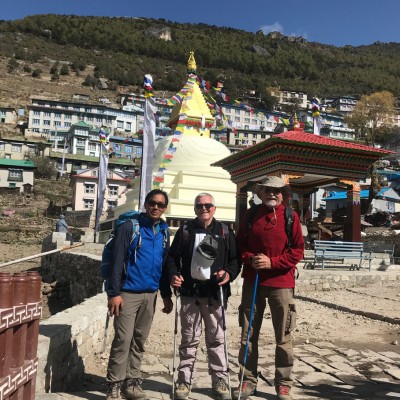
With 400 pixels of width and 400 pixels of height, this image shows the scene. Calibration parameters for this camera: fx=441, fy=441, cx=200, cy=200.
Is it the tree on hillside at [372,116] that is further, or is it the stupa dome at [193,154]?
the tree on hillside at [372,116]

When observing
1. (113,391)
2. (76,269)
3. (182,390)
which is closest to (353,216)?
(76,269)

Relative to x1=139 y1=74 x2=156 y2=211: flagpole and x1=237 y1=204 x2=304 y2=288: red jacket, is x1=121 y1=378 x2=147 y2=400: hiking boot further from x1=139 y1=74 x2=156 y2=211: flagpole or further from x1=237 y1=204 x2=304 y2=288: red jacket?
x1=139 y1=74 x2=156 y2=211: flagpole

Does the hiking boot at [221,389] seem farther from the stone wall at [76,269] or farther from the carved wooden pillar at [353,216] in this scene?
the carved wooden pillar at [353,216]

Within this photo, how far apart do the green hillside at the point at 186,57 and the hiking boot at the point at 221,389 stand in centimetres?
10965

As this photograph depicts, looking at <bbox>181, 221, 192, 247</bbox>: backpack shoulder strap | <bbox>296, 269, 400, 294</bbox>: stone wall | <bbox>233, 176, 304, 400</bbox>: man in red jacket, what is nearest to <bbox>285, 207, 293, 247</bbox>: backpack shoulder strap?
<bbox>233, 176, 304, 400</bbox>: man in red jacket

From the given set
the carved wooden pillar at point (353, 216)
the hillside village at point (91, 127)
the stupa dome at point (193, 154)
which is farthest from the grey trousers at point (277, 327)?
the stupa dome at point (193, 154)

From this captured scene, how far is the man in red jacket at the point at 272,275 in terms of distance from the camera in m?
3.83

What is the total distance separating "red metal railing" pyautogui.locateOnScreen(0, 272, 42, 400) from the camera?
8.49 ft

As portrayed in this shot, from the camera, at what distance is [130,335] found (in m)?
3.84

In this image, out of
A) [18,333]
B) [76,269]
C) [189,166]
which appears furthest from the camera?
[189,166]

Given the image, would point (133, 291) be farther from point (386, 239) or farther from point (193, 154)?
point (193, 154)

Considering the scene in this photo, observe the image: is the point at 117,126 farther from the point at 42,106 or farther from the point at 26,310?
the point at 26,310

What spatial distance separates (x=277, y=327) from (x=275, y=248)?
2.28 feet

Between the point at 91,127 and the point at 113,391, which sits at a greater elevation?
the point at 91,127
